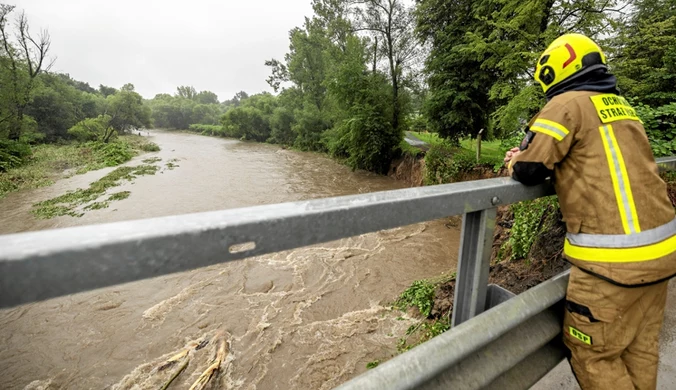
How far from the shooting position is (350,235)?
2.71ft

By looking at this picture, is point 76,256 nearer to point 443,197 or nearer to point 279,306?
point 443,197

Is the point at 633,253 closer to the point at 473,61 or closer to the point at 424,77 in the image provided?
the point at 473,61

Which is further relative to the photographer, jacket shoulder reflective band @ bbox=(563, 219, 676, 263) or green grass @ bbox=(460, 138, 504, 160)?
green grass @ bbox=(460, 138, 504, 160)

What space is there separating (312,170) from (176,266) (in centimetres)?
1980

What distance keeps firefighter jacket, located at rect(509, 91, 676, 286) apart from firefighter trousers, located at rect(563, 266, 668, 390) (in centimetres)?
10

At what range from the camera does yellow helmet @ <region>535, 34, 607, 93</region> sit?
5.57 feet

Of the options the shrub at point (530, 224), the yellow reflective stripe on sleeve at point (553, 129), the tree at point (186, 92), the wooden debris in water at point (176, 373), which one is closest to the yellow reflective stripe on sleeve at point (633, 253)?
the yellow reflective stripe on sleeve at point (553, 129)

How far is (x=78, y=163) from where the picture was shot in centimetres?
Answer: 2277

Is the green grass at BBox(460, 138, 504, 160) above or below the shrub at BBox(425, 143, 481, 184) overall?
above

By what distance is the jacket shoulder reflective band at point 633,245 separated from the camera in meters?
1.49

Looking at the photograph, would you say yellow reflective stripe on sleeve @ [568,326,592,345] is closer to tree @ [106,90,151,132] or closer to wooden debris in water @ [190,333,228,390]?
wooden debris in water @ [190,333,228,390]

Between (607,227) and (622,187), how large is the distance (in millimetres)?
219

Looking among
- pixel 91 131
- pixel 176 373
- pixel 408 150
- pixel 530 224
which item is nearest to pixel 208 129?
pixel 91 131

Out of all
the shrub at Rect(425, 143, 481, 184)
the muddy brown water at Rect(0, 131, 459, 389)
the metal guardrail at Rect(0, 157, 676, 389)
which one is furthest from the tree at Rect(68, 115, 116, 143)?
the metal guardrail at Rect(0, 157, 676, 389)
